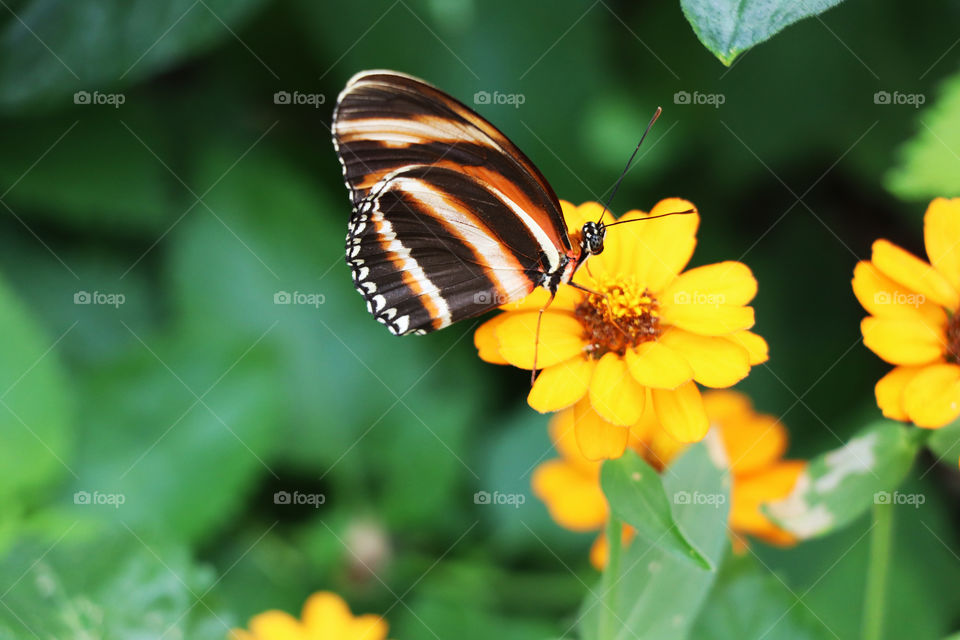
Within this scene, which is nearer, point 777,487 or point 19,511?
point 19,511

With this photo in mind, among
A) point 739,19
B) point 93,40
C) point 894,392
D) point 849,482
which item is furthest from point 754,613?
point 93,40

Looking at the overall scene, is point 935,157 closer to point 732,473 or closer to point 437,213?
point 732,473

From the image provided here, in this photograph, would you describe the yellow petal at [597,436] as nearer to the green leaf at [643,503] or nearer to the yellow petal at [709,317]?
the green leaf at [643,503]

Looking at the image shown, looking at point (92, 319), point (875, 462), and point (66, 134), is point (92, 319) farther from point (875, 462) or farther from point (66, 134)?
point (875, 462)

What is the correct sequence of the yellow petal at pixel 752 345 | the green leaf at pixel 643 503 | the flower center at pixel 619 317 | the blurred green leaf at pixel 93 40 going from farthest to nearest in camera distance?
the blurred green leaf at pixel 93 40 → the flower center at pixel 619 317 → the yellow petal at pixel 752 345 → the green leaf at pixel 643 503

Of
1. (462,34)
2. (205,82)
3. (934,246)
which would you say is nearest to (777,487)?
(934,246)

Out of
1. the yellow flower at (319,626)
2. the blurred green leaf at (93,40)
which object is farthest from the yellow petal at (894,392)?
the blurred green leaf at (93,40)
